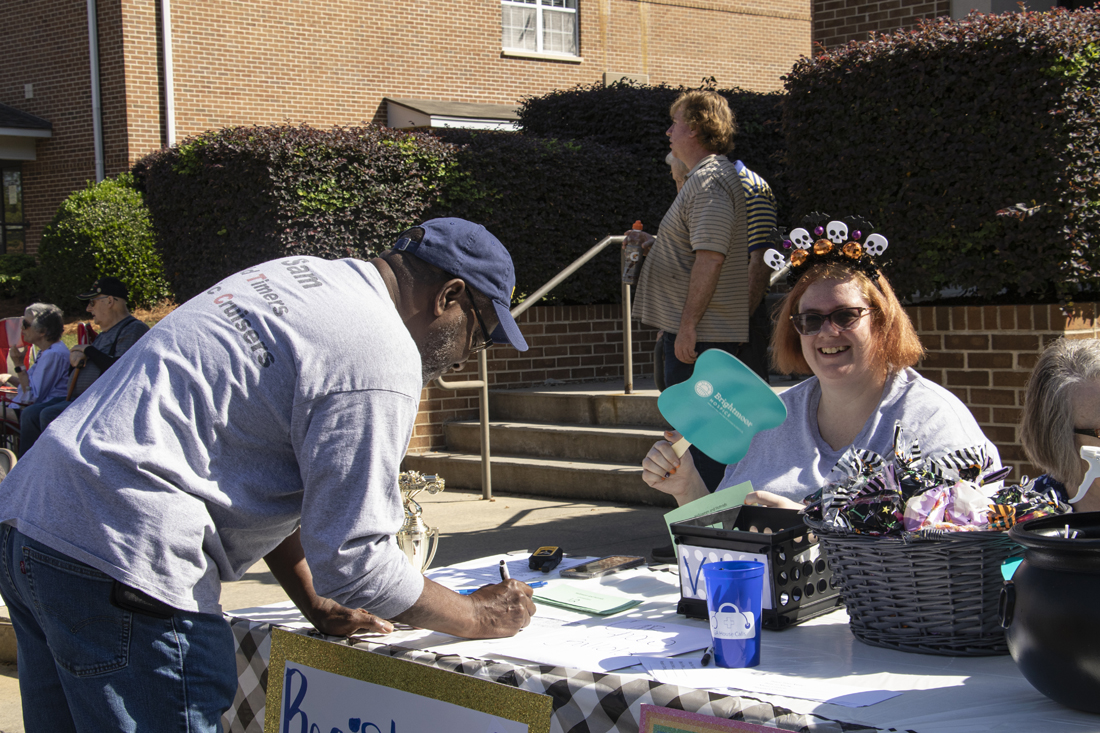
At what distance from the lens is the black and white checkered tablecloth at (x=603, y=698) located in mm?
1580

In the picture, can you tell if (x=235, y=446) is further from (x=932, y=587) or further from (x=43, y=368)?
(x=43, y=368)

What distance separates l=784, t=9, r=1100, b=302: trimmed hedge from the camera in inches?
211

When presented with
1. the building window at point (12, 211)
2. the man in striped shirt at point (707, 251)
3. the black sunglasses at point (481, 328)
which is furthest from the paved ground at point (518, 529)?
the building window at point (12, 211)

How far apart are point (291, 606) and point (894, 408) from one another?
1.65m

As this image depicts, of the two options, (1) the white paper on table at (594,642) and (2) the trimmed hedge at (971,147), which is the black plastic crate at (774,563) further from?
(2) the trimmed hedge at (971,147)

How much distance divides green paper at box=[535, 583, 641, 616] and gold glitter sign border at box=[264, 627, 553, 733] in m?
0.48

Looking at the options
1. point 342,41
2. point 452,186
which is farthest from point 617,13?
point 452,186

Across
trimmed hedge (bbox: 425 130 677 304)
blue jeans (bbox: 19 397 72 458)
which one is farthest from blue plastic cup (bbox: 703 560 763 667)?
blue jeans (bbox: 19 397 72 458)

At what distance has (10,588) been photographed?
1860mm

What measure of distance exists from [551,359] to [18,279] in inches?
442

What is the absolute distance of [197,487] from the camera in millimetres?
1733

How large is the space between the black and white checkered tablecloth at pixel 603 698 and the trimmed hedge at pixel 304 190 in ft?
21.5

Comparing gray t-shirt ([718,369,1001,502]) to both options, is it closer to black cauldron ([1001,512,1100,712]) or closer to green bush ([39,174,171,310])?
black cauldron ([1001,512,1100,712])

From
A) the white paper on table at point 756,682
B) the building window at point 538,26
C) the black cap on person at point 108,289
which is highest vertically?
the building window at point 538,26
